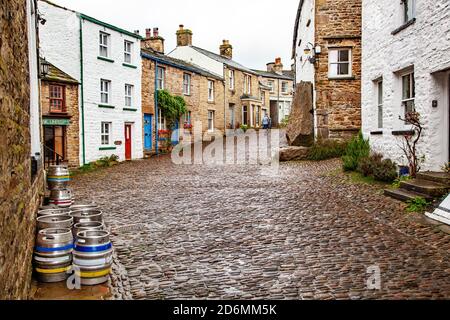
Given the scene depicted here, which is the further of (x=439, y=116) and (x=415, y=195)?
(x=439, y=116)

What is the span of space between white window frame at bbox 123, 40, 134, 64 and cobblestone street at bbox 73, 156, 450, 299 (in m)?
13.4

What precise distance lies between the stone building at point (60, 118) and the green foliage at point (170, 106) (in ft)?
23.3

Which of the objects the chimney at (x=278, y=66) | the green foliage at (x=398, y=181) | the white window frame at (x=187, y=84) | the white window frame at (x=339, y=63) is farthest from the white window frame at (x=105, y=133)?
the chimney at (x=278, y=66)

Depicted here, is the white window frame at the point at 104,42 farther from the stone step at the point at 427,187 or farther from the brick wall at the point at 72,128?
the stone step at the point at 427,187

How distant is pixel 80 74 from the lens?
61.8 feet

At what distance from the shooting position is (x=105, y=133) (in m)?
20.7

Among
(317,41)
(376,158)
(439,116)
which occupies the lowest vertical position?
(376,158)

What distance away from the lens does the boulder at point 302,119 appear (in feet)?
60.3

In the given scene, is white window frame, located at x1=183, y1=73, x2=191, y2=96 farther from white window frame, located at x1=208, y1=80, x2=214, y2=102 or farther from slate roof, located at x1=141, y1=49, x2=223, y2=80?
white window frame, located at x1=208, y1=80, x2=214, y2=102

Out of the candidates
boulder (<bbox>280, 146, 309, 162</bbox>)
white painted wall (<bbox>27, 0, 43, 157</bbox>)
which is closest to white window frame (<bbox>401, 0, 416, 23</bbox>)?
boulder (<bbox>280, 146, 309, 162</bbox>)

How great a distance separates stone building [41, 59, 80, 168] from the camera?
16.9 meters
